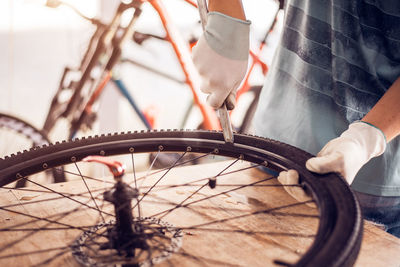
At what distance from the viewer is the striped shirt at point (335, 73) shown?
2.08 ft

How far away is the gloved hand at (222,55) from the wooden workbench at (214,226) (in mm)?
184

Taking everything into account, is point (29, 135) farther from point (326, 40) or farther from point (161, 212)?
point (326, 40)

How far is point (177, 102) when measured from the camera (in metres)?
2.29

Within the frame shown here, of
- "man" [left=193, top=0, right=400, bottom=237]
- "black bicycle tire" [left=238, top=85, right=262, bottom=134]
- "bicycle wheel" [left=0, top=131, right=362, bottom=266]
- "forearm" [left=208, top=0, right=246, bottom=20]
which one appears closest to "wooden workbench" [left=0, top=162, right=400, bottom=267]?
"bicycle wheel" [left=0, top=131, right=362, bottom=266]

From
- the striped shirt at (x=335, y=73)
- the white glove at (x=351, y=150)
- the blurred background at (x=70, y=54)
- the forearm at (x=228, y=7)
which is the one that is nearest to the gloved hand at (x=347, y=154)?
the white glove at (x=351, y=150)

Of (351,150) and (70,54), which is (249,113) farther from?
(351,150)

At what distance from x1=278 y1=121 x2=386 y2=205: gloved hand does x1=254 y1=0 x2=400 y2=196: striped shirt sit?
11 cm

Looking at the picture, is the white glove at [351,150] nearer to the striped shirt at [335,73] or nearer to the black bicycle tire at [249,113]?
A: the striped shirt at [335,73]

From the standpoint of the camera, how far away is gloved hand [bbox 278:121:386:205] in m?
0.45

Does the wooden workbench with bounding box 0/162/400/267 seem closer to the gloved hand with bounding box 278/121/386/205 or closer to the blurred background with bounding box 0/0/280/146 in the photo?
the gloved hand with bounding box 278/121/386/205

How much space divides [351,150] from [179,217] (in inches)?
11.0

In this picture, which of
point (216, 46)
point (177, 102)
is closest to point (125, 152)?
point (216, 46)

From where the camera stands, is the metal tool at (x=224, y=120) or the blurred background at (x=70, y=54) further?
the blurred background at (x=70, y=54)

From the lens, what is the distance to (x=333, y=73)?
25.9 inches
